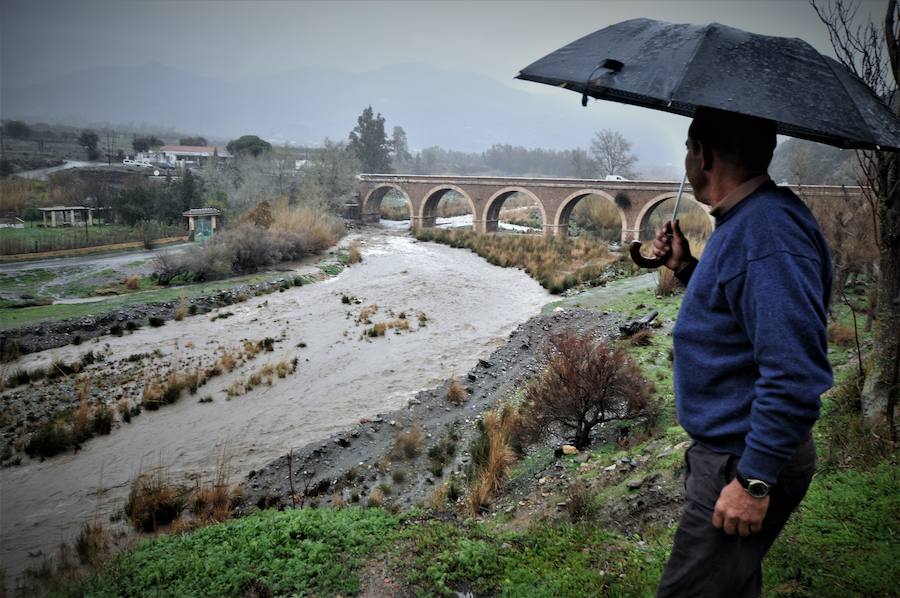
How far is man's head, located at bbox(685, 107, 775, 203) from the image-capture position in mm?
1878

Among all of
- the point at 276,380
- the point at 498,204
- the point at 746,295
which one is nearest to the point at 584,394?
the point at 746,295

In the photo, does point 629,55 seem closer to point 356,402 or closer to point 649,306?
point 356,402

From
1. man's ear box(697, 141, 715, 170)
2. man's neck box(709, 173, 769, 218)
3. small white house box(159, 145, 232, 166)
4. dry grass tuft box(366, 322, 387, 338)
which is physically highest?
small white house box(159, 145, 232, 166)

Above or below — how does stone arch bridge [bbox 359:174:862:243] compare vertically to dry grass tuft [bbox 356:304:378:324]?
above

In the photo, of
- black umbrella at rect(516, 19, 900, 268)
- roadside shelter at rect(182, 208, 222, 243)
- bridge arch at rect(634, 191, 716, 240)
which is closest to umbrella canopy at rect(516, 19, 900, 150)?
black umbrella at rect(516, 19, 900, 268)

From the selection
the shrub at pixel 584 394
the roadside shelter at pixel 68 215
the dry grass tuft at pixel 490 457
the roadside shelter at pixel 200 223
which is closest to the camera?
the dry grass tuft at pixel 490 457

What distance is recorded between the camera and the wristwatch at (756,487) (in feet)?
5.29

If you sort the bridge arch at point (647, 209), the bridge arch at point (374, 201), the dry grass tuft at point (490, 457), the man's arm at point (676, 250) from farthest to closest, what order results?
the bridge arch at point (374, 201), the bridge arch at point (647, 209), the dry grass tuft at point (490, 457), the man's arm at point (676, 250)

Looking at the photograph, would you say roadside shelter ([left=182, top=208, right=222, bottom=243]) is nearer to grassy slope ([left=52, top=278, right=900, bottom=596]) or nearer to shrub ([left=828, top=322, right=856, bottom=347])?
grassy slope ([left=52, top=278, right=900, bottom=596])

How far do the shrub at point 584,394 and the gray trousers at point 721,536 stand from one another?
5991 mm

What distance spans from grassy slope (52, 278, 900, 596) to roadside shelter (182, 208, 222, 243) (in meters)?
23.6

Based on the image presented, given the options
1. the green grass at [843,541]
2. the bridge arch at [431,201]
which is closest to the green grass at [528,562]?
the green grass at [843,541]

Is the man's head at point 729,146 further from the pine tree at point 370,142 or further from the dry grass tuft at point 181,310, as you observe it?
the pine tree at point 370,142

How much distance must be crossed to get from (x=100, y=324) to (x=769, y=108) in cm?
1765
